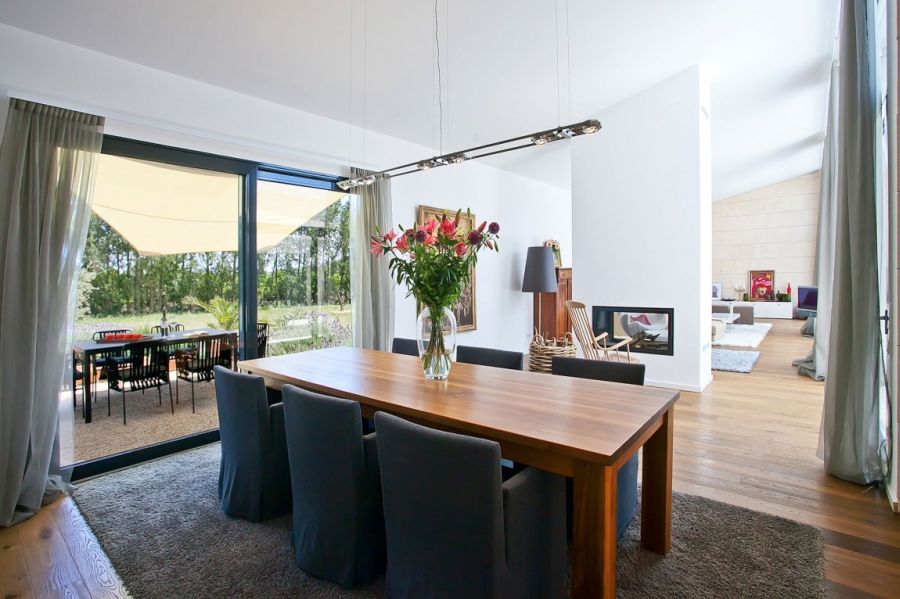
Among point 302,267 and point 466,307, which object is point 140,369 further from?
point 466,307

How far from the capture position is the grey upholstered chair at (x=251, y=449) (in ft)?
7.16

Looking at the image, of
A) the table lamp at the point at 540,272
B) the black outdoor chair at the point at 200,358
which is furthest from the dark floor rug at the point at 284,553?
the table lamp at the point at 540,272

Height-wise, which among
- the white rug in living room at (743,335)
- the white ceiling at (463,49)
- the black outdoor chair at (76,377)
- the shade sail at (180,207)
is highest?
the white ceiling at (463,49)

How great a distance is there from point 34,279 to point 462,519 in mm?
2696

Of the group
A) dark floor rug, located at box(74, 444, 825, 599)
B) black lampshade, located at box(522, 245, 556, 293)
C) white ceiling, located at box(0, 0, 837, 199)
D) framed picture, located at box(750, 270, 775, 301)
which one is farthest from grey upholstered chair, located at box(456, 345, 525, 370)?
framed picture, located at box(750, 270, 775, 301)

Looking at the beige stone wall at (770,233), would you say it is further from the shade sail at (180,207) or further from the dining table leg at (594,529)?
the dining table leg at (594,529)

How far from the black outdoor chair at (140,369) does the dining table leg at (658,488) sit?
130 inches

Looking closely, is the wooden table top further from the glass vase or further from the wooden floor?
the wooden floor

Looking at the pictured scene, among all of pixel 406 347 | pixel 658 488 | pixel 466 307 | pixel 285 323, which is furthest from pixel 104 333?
pixel 466 307

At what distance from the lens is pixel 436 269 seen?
2.15 metres

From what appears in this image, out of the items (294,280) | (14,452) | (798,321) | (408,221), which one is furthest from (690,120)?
(798,321)

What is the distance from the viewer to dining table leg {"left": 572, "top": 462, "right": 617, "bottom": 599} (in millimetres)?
1357

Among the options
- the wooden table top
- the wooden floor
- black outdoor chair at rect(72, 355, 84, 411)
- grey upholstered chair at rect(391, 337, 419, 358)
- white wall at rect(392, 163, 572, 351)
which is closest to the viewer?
the wooden table top

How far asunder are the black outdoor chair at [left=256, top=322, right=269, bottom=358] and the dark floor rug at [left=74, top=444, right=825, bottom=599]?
52.6 inches
